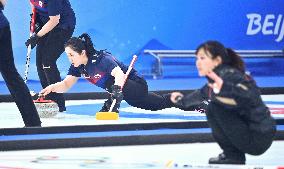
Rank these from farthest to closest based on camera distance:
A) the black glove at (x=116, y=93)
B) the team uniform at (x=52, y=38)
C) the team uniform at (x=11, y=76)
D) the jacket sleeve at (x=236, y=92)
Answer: the team uniform at (x=52, y=38), the black glove at (x=116, y=93), the team uniform at (x=11, y=76), the jacket sleeve at (x=236, y=92)

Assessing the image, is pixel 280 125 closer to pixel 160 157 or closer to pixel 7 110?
pixel 160 157

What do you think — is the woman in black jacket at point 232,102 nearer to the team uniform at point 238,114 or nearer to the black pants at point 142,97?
the team uniform at point 238,114

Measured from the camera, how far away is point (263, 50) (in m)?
11.8

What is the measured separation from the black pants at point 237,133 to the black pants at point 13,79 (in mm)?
1994

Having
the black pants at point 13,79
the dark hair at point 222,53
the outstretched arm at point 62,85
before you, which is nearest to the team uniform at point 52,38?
the outstretched arm at point 62,85

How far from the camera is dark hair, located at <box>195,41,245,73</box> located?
4.25m

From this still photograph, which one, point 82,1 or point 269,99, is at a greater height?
point 82,1

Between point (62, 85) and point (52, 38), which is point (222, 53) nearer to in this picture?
point (62, 85)

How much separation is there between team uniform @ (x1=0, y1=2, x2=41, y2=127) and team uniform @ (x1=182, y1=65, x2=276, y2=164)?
6.21 feet

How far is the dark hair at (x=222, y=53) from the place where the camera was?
167 inches

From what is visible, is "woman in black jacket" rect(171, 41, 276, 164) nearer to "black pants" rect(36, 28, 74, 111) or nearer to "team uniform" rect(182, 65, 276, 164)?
"team uniform" rect(182, 65, 276, 164)

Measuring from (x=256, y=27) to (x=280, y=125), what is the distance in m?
5.59

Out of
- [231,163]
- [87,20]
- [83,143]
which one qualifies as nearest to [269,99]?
[87,20]

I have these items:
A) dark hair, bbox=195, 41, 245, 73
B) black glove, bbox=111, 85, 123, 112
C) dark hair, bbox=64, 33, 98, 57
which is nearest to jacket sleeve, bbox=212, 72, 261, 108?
dark hair, bbox=195, 41, 245, 73
